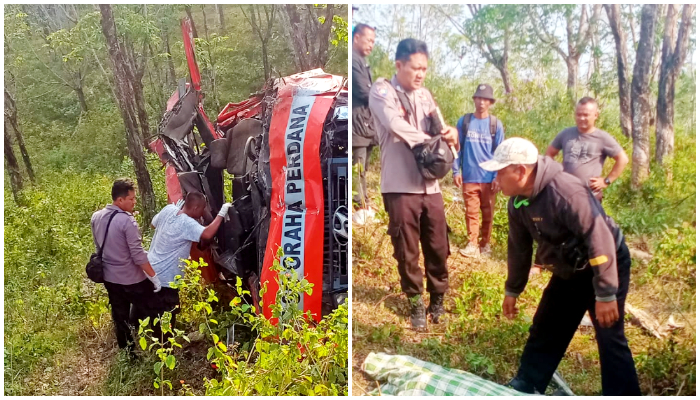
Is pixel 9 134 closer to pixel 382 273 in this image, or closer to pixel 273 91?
pixel 273 91

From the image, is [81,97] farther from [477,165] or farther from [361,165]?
[477,165]

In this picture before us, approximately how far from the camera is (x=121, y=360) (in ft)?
9.89

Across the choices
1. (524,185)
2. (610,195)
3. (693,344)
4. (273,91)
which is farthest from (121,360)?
(693,344)

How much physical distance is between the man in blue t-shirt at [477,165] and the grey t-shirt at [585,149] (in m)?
0.30

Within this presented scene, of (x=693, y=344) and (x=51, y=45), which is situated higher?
(x=51, y=45)

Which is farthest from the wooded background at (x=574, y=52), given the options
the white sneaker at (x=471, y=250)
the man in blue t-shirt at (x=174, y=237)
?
the man in blue t-shirt at (x=174, y=237)

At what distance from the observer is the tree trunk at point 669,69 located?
2.68 m

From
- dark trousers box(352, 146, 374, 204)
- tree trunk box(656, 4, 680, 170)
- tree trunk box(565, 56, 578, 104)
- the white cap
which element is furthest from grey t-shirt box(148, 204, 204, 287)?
tree trunk box(656, 4, 680, 170)

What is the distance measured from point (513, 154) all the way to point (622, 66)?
698 mm

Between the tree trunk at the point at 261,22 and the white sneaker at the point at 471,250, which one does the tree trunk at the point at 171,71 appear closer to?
the tree trunk at the point at 261,22

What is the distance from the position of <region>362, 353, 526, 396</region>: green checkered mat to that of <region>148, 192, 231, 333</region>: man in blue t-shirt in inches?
43.9

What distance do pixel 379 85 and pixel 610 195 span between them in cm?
123

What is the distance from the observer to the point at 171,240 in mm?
2947

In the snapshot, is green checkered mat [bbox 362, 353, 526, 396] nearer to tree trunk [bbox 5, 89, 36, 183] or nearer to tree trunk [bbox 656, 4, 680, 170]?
tree trunk [bbox 656, 4, 680, 170]
